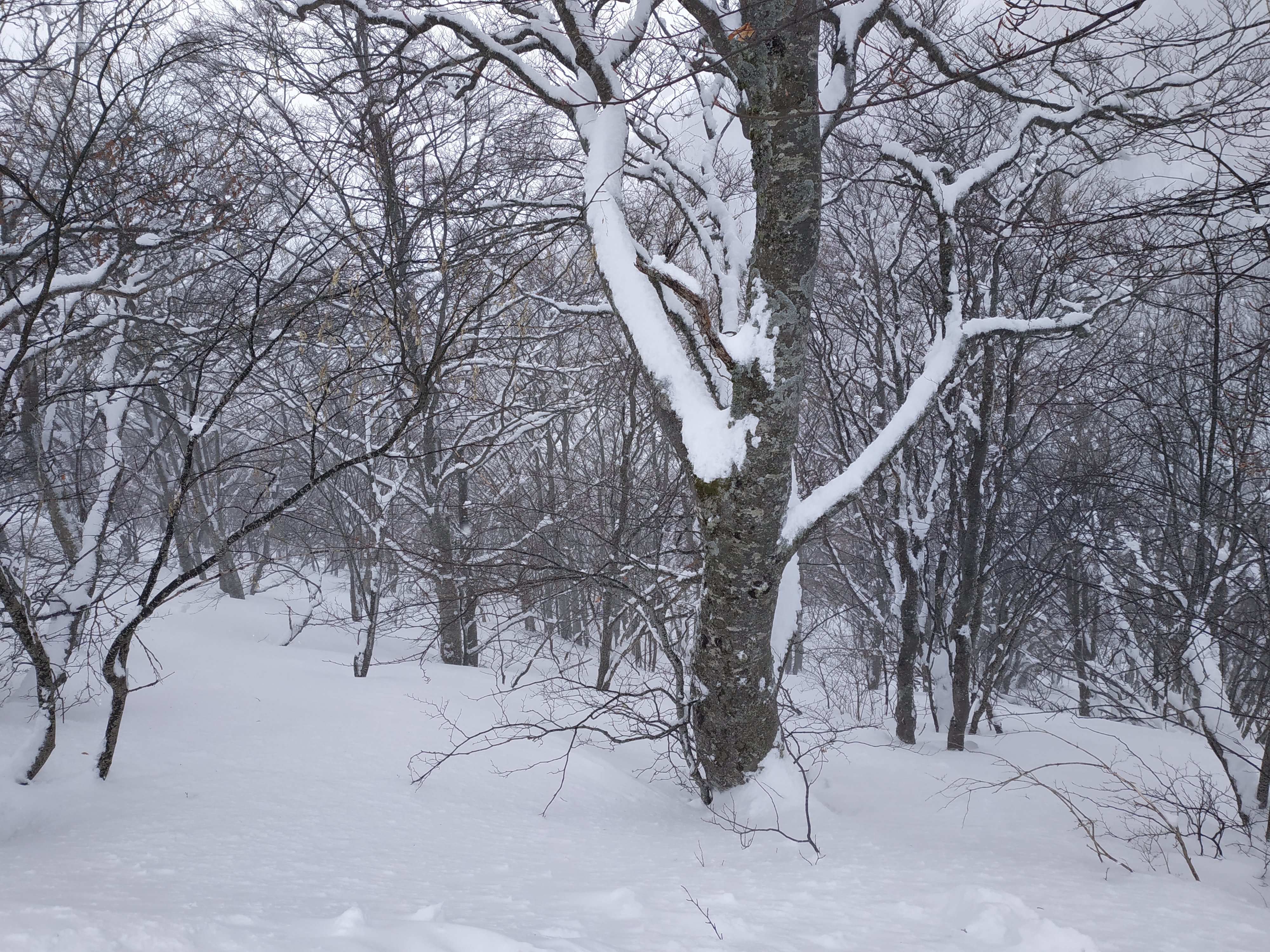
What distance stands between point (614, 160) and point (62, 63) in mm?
3067

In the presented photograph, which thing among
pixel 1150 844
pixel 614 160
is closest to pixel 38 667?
pixel 614 160

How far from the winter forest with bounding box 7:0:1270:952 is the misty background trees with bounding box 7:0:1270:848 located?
6cm

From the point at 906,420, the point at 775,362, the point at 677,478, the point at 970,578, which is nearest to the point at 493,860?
the point at 775,362

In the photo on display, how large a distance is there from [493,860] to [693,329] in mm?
2737

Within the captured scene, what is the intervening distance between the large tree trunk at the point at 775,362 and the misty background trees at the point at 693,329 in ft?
0.07

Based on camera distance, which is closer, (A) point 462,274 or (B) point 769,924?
(B) point 769,924

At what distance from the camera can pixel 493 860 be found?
9.53 ft

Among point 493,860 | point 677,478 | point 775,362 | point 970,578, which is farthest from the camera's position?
point 677,478

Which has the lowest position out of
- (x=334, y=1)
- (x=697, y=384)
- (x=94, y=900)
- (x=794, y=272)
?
(x=94, y=900)

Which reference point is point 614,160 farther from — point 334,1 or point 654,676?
point 654,676

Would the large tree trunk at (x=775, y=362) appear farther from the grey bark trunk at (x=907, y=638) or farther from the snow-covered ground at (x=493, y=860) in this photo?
the grey bark trunk at (x=907, y=638)

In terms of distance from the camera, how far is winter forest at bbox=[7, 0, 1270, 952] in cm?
256

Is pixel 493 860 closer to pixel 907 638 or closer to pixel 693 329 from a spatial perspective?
pixel 693 329

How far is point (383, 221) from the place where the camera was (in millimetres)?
8070
